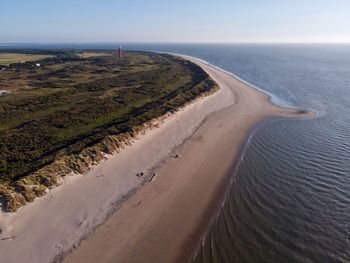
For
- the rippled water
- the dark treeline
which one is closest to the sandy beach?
the rippled water

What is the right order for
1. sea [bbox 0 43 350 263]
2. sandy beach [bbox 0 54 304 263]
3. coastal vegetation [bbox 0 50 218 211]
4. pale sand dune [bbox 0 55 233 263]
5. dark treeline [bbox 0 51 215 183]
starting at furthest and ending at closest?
dark treeline [bbox 0 51 215 183], coastal vegetation [bbox 0 50 218 211], sea [bbox 0 43 350 263], sandy beach [bbox 0 54 304 263], pale sand dune [bbox 0 55 233 263]

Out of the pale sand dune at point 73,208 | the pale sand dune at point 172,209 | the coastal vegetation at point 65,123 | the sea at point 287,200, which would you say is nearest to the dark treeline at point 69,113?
the coastal vegetation at point 65,123

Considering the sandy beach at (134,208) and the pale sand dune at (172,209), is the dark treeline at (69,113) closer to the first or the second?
→ the sandy beach at (134,208)

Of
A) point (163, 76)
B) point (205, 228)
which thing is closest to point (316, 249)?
point (205, 228)

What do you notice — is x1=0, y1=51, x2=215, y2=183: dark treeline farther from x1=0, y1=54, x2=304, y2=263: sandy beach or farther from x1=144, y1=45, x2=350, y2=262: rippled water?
x1=144, y1=45, x2=350, y2=262: rippled water

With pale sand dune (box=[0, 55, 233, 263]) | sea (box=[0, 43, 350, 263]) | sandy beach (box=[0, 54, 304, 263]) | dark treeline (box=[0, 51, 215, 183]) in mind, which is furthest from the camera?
dark treeline (box=[0, 51, 215, 183])

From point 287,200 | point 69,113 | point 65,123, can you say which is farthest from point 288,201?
point 69,113
